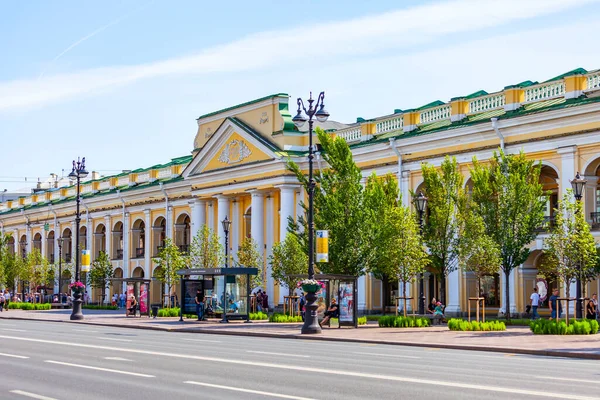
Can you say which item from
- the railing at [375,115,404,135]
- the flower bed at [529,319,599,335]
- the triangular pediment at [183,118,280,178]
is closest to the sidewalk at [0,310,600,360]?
the flower bed at [529,319,599,335]

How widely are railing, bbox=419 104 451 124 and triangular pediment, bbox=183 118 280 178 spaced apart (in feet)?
35.0

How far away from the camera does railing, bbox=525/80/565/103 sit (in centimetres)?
4034

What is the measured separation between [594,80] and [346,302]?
1355 cm

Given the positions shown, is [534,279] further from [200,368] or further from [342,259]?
[200,368]

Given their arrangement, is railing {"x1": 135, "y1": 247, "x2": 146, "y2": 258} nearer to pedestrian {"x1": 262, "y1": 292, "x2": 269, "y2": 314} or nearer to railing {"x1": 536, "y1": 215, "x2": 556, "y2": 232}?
pedestrian {"x1": 262, "y1": 292, "x2": 269, "y2": 314}

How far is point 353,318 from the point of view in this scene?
1442 inches

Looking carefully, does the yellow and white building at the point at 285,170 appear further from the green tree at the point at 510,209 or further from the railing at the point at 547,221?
the green tree at the point at 510,209

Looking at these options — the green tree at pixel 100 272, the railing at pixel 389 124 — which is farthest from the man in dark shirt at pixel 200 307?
the green tree at pixel 100 272

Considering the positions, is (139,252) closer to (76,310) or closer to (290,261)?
(76,310)

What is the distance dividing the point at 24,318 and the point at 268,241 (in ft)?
51.6

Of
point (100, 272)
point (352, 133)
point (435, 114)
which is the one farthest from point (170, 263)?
point (435, 114)

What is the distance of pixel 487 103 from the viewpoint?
44344 mm

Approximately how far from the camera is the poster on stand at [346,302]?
36656mm

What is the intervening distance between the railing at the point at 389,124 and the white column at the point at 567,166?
11179 millimetres
